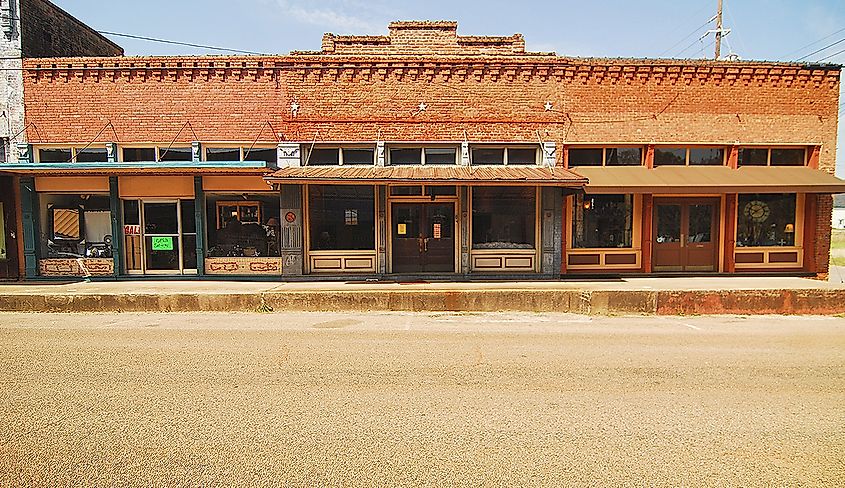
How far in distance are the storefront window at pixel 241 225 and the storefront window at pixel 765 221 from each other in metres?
13.1

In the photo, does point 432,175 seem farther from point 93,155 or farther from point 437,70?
point 93,155

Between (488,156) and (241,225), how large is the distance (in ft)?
23.3

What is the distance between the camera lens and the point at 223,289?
1177cm

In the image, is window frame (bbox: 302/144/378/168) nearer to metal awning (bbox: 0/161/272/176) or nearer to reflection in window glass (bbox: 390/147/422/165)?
reflection in window glass (bbox: 390/147/422/165)

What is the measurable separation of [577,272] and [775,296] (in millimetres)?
4902

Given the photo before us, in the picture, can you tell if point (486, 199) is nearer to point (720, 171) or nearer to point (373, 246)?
point (373, 246)

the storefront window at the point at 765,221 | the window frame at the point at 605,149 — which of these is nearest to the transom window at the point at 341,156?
the window frame at the point at 605,149

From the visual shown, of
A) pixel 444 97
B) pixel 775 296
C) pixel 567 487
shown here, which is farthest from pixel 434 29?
pixel 567 487

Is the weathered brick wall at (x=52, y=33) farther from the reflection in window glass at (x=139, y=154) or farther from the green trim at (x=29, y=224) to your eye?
the reflection in window glass at (x=139, y=154)

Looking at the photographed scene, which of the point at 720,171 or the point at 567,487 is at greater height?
the point at 720,171

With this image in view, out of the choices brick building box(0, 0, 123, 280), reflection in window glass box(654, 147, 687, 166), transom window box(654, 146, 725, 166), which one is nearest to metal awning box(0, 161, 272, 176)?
brick building box(0, 0, 123, 280)

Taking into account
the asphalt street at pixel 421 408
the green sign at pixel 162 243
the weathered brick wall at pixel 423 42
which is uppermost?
the weathered brick wall at pixel 423 42

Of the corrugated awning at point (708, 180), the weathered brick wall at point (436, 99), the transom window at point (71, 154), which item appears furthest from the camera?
the transom window at point (71, 154)

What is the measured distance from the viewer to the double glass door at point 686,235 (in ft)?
46.1
